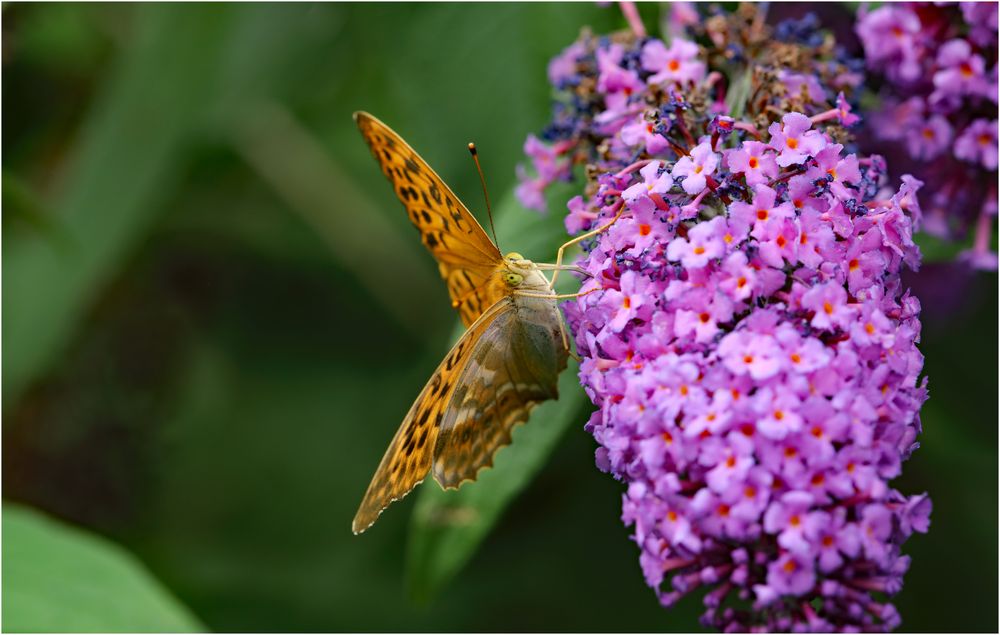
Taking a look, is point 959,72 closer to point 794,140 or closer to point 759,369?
point 794,140

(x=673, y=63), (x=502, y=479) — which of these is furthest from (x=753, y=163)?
(x=502, y=479)

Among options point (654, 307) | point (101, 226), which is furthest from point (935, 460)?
point (101, 226)

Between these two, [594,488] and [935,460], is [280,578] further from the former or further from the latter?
[935,460]

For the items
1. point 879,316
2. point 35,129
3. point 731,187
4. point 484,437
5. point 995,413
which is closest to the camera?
point 879,316

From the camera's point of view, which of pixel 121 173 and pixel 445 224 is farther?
pixel 121 173

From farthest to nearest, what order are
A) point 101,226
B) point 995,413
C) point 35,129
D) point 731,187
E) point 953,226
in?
1. point 35,129
2. point 101,226
3. point 995,413
4. point 953,226
5. point 731,187

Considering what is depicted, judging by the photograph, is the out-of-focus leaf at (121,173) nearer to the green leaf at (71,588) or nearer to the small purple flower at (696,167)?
the green leaf at (71,588)

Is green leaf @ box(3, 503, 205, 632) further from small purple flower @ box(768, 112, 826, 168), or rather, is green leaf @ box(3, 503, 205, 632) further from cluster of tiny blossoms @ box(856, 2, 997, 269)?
cluster of tiny blossoms @ box(856, 2, 997, 269)
